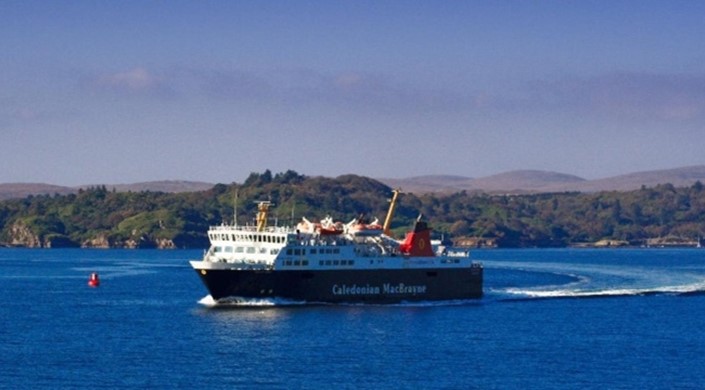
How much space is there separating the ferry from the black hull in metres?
0.08

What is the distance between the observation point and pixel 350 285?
393 ft

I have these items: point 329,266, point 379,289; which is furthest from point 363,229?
point 329,266

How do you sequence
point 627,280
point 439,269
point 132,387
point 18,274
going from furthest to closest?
1. point 18,274
2. point 627,280
3. point 439,269
4. point 132,387

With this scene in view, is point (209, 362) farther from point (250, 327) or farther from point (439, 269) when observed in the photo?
point (439, 269)

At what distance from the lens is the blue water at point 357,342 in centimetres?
7975

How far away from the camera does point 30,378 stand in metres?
78.7

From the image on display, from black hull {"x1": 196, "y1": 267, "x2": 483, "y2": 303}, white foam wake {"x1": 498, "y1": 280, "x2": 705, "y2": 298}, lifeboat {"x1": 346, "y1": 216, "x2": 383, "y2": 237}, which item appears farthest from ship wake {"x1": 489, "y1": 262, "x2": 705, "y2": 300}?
lifeboat {"x1": 346, "y1": 216, "x2": 383, "y2": 237}

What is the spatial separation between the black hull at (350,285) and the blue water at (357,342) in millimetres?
A: 1516

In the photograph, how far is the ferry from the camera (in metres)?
115

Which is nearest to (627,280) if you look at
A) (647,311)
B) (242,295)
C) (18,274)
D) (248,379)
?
(647,311)

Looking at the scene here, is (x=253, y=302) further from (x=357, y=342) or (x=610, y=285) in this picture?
(x=610, y=285)

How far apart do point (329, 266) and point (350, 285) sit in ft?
9.60

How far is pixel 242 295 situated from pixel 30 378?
3712cm

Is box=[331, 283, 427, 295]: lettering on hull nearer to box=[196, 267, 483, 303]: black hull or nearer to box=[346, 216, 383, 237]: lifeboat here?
box=[196, 267, 483, 303]: black hull
